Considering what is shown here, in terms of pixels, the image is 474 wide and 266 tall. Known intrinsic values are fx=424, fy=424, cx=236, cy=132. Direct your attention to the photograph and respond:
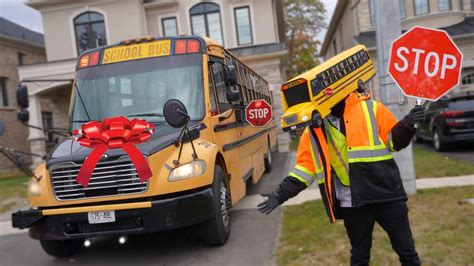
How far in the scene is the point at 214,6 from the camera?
17.1 metres

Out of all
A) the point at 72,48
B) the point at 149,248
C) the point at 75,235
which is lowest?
the point at 149,248

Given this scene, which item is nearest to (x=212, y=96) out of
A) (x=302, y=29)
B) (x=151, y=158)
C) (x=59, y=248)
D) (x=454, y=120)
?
(x=151, y=158)

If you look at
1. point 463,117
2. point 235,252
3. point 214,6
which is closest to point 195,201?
point 235,252

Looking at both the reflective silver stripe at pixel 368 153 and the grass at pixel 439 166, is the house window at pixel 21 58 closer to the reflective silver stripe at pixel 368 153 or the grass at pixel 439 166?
the grass at pixel 439 166

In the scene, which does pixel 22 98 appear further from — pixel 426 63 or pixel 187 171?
pixel 426 63

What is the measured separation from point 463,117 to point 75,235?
994cm

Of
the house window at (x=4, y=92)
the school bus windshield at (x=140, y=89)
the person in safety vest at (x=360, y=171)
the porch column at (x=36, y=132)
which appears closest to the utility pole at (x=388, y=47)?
the school bus windshield at (x=140, y=89)

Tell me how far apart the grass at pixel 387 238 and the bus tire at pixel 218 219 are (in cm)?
72

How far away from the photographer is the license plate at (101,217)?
4535 mm

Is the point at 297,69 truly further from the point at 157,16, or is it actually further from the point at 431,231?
the point at 431,231

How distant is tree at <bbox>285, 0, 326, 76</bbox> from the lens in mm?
38691

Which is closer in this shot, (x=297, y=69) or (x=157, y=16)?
(x=157, y=16)

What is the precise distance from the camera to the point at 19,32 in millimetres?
25703

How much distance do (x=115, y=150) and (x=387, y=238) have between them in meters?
3.19
